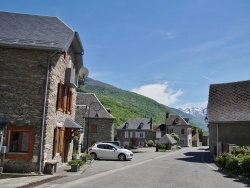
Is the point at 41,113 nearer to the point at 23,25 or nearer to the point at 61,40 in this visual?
the point at 61,40

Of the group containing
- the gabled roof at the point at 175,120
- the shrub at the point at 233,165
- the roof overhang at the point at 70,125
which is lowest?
the shrub at the point at 233,165

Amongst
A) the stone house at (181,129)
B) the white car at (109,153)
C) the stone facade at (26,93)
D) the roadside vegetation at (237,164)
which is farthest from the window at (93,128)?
the stone house at (181,129)

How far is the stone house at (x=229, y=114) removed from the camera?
82.4 ft

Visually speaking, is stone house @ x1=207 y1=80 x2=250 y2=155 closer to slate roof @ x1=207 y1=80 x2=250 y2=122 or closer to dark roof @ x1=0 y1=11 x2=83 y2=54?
slate roof @ x1=207 y1=80 x2=250 y2=122

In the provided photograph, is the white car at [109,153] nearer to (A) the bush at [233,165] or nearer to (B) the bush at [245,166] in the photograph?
(A) the bush at [233,165]

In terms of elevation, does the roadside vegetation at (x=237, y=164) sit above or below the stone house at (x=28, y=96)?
below

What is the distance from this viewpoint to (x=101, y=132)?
40.2m

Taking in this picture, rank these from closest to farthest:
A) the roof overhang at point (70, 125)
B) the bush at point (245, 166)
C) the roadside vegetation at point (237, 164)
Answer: the bush at point (245, 166), the roadside vegetation at point (237, 164), the roof overhang at point (70, 125)

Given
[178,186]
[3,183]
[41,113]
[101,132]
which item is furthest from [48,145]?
[101,132]

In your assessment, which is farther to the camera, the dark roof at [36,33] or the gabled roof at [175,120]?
the gabled roof at [175,120]

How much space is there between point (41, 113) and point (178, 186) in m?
7.85

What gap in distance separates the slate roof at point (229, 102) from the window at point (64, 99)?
15047 mm

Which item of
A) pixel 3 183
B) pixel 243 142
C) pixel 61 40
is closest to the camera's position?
pixel 3 183

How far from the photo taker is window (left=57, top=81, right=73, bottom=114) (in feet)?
53.6
